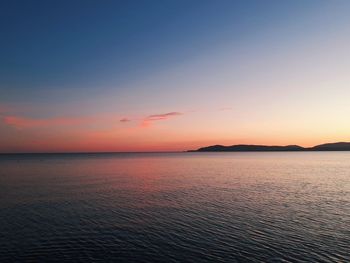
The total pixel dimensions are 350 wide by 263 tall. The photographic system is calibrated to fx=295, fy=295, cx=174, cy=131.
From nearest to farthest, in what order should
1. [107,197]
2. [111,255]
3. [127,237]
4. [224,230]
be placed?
[111,255], [127,237], [224,230], [107,197]

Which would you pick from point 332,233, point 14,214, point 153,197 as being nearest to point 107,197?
point 153,197

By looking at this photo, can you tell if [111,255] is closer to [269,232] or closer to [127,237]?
[127,237]

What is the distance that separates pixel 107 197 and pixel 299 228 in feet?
121

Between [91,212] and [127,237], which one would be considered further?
[91,212]

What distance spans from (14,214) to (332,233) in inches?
1670

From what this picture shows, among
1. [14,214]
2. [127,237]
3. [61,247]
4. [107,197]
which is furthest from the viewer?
[107,197]

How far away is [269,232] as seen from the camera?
1339 inches

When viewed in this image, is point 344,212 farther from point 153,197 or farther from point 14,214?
point 14,214

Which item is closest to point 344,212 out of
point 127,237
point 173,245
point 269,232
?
point 269,232

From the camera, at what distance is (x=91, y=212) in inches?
1758

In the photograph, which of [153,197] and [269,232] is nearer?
[269,232]

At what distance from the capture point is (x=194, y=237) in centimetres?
3225

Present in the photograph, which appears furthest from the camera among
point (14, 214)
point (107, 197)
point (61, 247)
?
point (107, 197)

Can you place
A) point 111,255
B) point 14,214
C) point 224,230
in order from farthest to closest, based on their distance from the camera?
1. point 14,214
2. point 224,230
3. point 111,255
